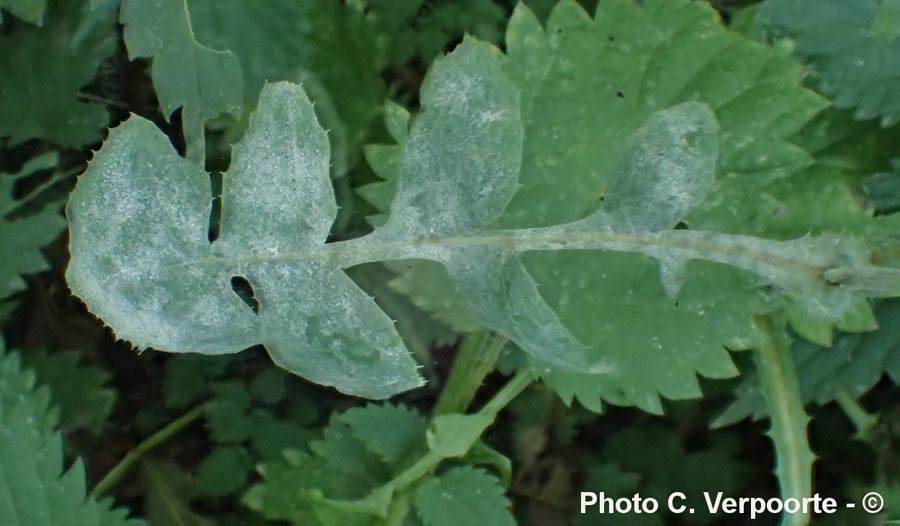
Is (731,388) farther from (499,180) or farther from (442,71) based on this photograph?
(442,71)

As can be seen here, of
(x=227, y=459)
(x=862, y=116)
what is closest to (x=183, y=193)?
(x=227, y=459)

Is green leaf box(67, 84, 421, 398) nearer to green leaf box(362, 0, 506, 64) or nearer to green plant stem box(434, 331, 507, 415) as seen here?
green plant stem box(434, 331, 507, 415)

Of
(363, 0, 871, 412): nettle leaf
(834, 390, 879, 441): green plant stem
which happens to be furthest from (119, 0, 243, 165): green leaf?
(834, 390, 879, 441): green plant stem

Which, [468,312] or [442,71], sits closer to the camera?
[442,71]

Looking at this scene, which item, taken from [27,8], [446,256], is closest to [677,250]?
[446,256]

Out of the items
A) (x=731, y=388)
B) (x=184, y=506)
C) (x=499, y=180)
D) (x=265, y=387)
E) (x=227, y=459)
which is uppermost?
(x=499, y=180)

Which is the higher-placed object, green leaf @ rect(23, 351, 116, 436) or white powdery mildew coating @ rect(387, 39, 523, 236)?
white powdery mildew coating @ rect(387, 39, 523, 236)
